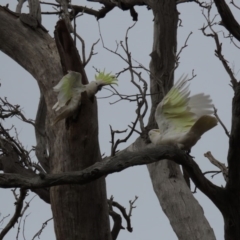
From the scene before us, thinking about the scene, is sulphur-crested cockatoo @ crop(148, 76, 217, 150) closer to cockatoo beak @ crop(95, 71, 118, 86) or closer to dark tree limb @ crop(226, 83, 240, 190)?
dark tree limb @ crop(226, 83, 240, 190)

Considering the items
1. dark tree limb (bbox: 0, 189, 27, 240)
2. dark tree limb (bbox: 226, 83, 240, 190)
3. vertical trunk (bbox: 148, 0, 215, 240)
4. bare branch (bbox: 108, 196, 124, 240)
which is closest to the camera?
dark tree limb (bbox: 226, 83, 240, 190)

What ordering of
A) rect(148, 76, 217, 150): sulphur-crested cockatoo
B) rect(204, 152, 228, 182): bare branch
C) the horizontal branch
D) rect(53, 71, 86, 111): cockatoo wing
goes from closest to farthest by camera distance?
the horizontal branch
rect(148, 76, 217, 150): sulphur-crested cockatoo
rect(53, 71, 86, 111): cockatoo wing
rect(204, 152, 228, 182): bare branch

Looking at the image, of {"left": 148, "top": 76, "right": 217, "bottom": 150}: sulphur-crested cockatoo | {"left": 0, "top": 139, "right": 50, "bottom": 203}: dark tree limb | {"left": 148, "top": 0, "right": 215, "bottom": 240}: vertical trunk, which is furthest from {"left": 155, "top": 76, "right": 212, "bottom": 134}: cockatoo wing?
{"left": 0, "top": 139, "right": 50, "bottom": 203}: dark tree limb

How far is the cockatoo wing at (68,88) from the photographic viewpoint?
296cm

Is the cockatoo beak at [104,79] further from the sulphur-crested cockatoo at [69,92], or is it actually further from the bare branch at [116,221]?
the bare branch at [116,221]

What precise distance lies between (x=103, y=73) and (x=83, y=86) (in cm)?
22

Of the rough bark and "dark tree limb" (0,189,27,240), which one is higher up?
"dark tree limb" (0,189,27,240)

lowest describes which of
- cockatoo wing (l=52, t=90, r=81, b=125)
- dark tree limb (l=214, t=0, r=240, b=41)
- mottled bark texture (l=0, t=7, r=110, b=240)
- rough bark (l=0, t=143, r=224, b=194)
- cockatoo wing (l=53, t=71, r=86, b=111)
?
rough bark (l=0, t=143, r=224, b=194)

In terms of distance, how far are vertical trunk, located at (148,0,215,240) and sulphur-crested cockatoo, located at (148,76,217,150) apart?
782mm

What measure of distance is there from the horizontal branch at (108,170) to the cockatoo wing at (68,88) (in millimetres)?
678

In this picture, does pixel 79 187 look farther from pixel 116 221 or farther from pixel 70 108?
pixel 116 221

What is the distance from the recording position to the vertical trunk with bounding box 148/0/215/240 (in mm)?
3471

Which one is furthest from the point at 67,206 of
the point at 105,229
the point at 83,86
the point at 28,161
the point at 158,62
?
the point at 158,62

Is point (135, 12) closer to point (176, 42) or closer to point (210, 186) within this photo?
point (176, 42)
